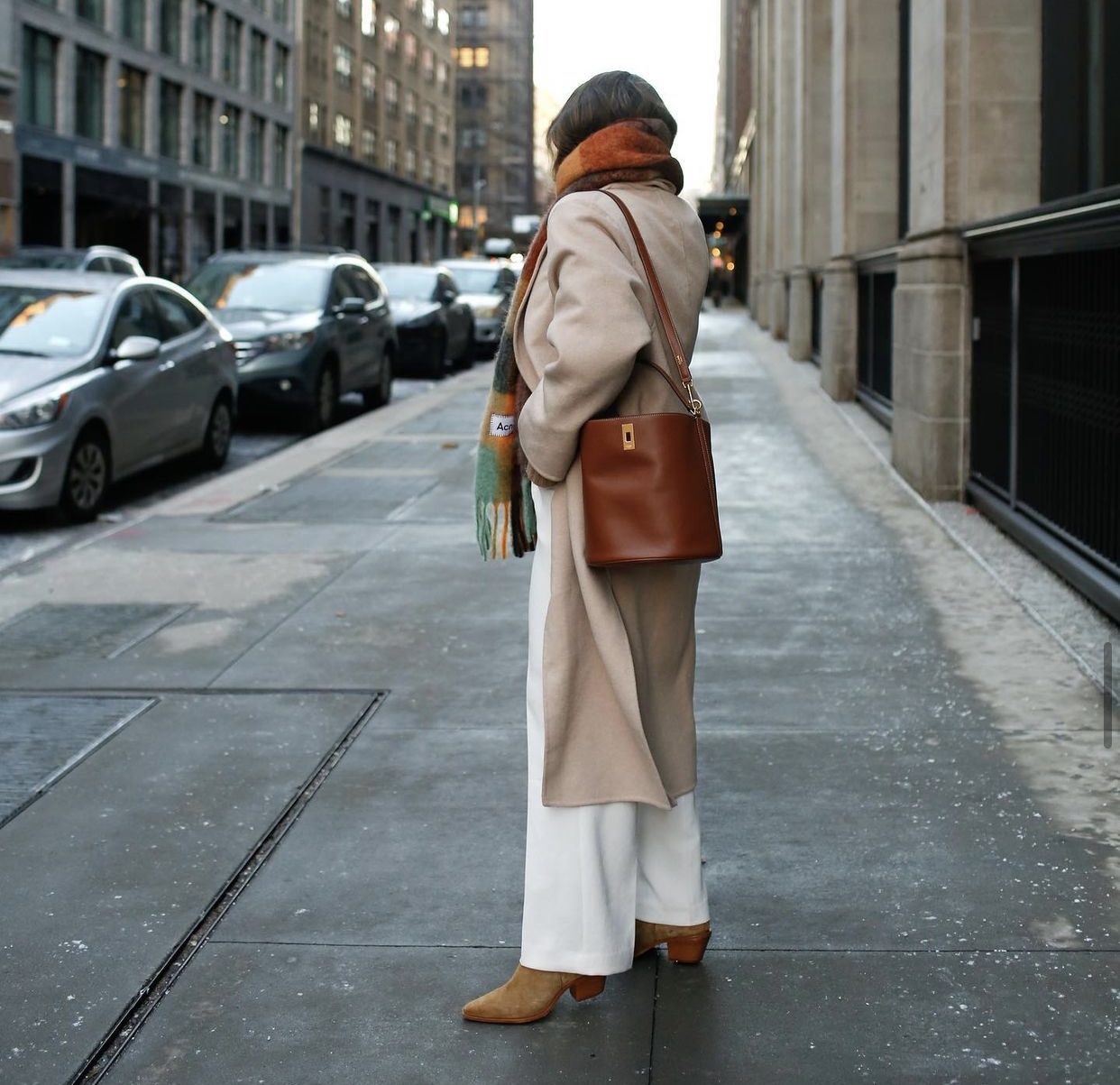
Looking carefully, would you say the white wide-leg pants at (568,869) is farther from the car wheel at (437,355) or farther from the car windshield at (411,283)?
the car windshield at (411,283)

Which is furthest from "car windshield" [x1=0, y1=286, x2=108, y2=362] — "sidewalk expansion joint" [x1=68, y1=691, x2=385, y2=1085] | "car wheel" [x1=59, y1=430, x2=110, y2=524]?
"sidewalk expansion joint" [x1=68, y1=691, x2=385, y2=1085]

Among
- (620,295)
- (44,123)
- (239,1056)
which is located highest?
(44,123)

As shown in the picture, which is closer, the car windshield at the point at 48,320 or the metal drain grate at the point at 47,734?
the metal drain grate at the point at 47,734

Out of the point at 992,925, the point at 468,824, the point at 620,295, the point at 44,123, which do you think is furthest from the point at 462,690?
the point at 44,123

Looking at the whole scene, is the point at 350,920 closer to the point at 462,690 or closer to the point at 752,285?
the point at 462,690

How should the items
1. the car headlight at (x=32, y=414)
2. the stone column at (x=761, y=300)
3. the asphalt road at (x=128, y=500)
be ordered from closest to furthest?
1. the asphalt road at (x=128, y=500)
2. the car headlight at (x=32, y=414)
3. the stone column at (x=761, y=300)

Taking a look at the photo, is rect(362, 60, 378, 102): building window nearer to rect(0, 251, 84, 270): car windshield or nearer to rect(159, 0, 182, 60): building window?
rect(159, 0, 182, 60): building window

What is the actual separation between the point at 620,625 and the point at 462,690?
2780mm

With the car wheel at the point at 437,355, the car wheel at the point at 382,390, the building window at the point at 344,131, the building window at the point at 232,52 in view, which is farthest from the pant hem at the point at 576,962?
the building window at the point at 344,131

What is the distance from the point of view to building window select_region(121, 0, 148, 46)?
1797 inches

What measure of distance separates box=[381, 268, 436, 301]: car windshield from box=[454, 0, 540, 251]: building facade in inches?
3696

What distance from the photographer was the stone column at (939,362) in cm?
1030

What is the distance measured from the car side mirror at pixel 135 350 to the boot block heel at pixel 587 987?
864 cm

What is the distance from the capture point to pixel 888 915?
13.1ft
